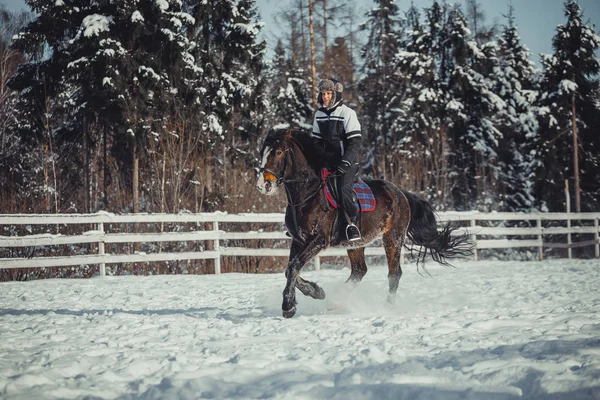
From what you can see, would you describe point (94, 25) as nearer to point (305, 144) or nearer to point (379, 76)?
point (305, 144)

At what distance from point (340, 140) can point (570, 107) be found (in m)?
25.6

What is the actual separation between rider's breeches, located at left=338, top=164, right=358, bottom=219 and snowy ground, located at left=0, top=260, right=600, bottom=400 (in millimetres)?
1391

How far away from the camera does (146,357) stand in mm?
4105

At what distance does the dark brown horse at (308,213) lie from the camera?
6152 millimetres

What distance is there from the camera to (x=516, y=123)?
3256cm

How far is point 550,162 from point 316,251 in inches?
1022

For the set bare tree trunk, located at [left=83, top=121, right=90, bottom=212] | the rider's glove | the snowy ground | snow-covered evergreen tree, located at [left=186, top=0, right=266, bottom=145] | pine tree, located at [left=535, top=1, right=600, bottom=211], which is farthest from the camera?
pine tree, located at [left=535, top=1, right=600, bottom=211]

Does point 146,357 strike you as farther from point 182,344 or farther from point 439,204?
point 439,204

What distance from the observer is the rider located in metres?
6.70

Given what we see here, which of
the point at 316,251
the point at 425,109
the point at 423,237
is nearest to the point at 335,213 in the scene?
the point at 316,251

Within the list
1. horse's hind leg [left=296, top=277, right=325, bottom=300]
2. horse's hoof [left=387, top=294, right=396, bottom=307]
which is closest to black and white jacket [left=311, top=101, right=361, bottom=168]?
horse's hind leg [left=296, top=277, right=325, bottom=300]

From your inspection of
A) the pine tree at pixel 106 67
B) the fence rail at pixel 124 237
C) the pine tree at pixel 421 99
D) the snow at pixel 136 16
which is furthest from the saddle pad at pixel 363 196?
the pine tree at pixel 421 99

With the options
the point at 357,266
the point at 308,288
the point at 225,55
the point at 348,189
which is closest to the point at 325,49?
the point at 225,55

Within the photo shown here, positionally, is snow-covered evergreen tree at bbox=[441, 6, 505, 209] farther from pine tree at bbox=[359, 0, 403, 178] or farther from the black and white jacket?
the black and white jacket
